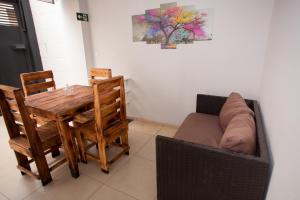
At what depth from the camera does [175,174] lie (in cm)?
127

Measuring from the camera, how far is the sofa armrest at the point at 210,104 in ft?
7.23

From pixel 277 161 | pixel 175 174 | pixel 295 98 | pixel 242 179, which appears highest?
pixel 295 98

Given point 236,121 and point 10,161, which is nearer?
point 236,121

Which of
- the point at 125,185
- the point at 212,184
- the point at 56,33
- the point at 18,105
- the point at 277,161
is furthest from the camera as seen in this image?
the point at 56,33

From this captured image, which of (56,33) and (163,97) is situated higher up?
(56,33)

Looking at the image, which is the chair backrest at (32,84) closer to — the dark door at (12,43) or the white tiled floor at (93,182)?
the white tiled floor at (93,182)

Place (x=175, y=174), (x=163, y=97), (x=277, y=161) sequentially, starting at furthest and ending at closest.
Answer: (x=163, y=97)
(x=175, y=174)
(x=277, y=161)

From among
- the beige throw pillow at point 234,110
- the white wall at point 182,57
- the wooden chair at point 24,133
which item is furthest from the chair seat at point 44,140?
the beige throw pillow at point 234,110

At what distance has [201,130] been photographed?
1.84 metres

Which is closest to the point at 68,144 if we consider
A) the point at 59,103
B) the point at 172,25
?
the point at 59,103

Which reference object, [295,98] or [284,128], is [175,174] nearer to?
[284,128]

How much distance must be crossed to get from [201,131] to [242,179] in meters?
0.78

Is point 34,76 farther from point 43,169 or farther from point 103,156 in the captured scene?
point 103,156

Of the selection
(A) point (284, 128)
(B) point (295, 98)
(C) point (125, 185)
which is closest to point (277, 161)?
(A) point (284, 128)
